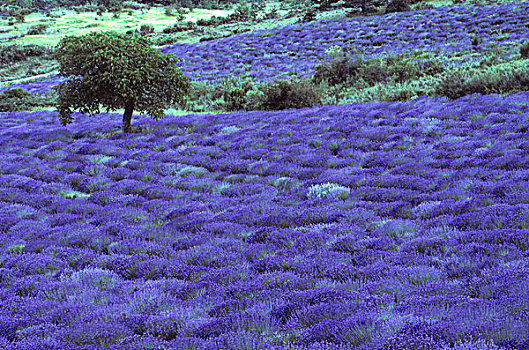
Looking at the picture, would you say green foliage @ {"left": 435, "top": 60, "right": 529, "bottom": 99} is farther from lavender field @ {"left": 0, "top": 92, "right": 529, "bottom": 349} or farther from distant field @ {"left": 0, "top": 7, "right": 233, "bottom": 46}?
distant field @ {"left": 0, "top": 7, "right": 233, "bottom": 46}

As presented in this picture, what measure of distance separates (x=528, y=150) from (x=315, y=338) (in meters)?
7.50

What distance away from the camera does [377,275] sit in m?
5.43

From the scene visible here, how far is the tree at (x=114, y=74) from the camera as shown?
15.2 meters

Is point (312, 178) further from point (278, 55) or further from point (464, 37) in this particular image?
point (278, 55)

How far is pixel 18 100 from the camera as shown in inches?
1140

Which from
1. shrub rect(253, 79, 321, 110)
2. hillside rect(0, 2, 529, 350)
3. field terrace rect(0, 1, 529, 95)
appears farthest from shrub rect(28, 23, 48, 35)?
shrub rect(253, 79, 321, 110)

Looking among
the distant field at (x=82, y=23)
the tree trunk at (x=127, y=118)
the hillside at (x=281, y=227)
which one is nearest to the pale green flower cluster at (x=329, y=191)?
the hillside at (x=281, y=227)

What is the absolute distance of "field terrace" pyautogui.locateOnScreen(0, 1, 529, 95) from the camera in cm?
2719

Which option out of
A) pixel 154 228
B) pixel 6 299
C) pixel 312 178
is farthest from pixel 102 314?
pixel 312 178

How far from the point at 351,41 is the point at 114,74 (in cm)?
2306

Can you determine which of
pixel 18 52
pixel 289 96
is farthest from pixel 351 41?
pixel 18 52

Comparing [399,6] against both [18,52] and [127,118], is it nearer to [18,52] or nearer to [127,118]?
[127,118]

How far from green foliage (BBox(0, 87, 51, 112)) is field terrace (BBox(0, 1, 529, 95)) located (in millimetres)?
1497

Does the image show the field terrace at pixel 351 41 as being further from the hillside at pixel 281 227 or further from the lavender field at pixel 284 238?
the lavender field at pixel 284 238
